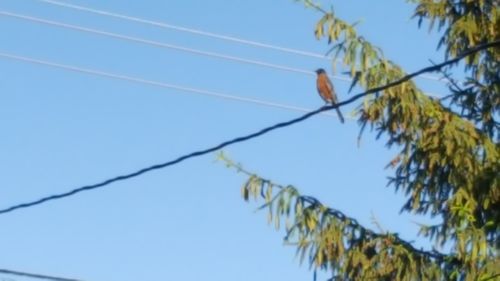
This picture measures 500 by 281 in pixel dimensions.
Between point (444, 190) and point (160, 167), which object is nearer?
point (160, 167)

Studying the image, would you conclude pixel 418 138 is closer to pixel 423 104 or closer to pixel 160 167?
pixel 423 104

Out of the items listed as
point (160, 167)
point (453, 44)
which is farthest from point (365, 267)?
point (160, 167)

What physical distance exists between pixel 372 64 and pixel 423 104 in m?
0.47

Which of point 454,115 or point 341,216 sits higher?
point 454,115

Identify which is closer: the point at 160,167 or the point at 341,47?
the point at 160,167

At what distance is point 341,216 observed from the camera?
11.2 meters

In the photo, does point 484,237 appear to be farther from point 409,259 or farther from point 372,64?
point 372,64

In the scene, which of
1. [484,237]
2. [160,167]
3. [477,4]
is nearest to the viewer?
[160,167]

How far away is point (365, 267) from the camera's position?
11.1 metres

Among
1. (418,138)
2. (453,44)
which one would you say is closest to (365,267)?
(418,138)

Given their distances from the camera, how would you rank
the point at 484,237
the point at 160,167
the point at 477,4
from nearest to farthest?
the point at 160,167 → the point at 484,237 → the point at 477,4

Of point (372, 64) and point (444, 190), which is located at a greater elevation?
point (372, 64)

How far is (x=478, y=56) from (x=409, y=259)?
176cm

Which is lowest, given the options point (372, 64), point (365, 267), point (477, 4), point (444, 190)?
point (365, 267)
